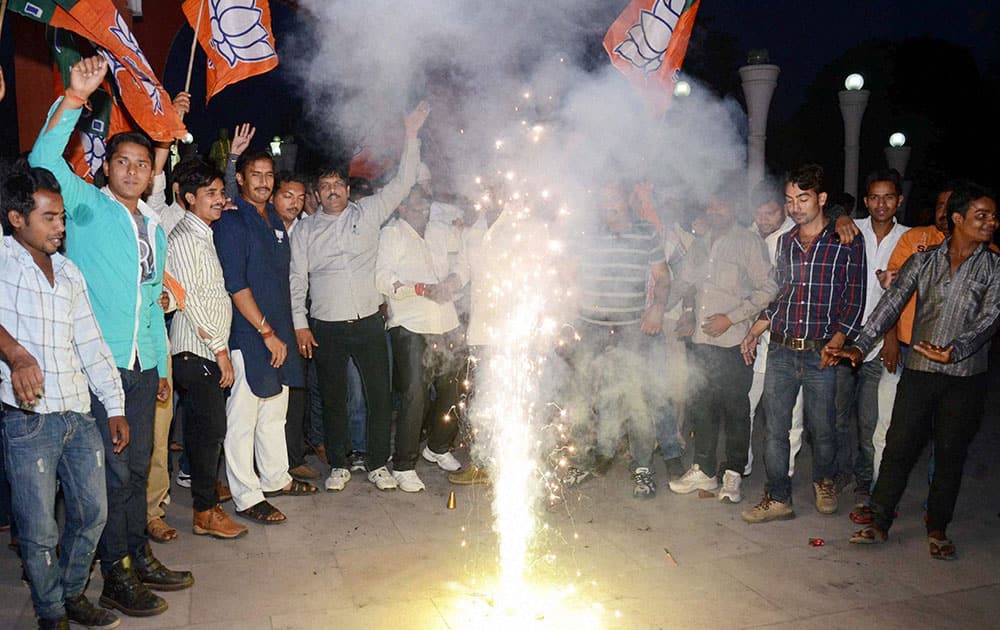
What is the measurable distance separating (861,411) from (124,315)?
4.73 metres

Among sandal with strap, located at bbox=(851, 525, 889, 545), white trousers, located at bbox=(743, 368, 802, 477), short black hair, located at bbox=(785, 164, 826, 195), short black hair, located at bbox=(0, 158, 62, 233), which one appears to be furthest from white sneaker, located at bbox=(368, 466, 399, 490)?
short black hair, located at bbox=(785, 164, 826, 195)

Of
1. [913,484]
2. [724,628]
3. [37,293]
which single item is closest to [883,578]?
[724,628]

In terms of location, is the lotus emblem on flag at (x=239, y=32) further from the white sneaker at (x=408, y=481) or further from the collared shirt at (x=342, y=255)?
the white sneaker at (x=408, y=481)

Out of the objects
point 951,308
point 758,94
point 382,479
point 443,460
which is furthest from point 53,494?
point 758,94

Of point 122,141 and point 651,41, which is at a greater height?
point 651,41

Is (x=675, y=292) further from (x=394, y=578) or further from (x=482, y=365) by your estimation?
(x=394, y=578)

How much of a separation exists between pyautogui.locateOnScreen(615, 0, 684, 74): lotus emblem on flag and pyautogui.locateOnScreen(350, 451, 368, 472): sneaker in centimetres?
358

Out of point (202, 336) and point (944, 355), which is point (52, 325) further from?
point (944, 355)

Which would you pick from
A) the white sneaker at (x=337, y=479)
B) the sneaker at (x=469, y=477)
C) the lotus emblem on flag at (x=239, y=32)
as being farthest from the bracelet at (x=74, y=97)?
the sneaker at (x=469, y=477)

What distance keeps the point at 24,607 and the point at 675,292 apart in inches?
178

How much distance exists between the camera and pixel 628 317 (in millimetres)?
5863

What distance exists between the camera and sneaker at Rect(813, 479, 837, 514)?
5.43 m

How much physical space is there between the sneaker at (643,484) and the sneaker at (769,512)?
65 cm

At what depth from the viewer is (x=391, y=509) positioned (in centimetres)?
551
